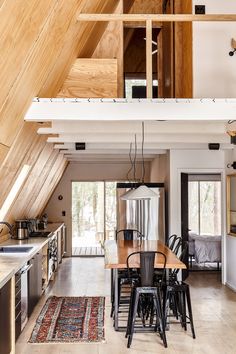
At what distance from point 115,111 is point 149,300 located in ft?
8.28

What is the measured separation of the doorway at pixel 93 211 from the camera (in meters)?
12.3

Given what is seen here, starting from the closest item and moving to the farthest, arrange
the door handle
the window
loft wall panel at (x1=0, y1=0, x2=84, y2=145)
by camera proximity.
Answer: loft wall panel at (x1=0, y1=0, x2=84, y2=145) → the door handle → the window

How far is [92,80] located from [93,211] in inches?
300

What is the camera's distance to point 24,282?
5.20 metres

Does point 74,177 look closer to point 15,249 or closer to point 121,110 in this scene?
point 15,249

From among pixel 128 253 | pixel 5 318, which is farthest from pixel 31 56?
pixel 128 253

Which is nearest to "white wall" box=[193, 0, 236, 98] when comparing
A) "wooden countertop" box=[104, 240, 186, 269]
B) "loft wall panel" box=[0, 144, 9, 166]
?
"wooden countertop" box=[104, 240, 186, 269]

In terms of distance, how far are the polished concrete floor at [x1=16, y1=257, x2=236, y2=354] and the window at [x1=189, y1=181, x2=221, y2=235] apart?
2.72 metres

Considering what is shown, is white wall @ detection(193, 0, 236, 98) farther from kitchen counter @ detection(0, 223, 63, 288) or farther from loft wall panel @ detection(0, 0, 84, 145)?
kitchen counter @ detection(0, 223, 63, 288)

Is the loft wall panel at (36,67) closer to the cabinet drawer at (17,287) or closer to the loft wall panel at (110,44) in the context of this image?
the cabinet drawer at (17,287)

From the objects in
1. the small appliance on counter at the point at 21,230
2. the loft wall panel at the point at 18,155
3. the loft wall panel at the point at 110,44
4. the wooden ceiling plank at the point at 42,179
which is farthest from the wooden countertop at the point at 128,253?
the loft wall panel at the point at 110,44

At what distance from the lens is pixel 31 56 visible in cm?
338

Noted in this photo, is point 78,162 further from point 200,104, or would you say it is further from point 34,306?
point 200,104

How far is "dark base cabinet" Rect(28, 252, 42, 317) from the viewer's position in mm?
5695
